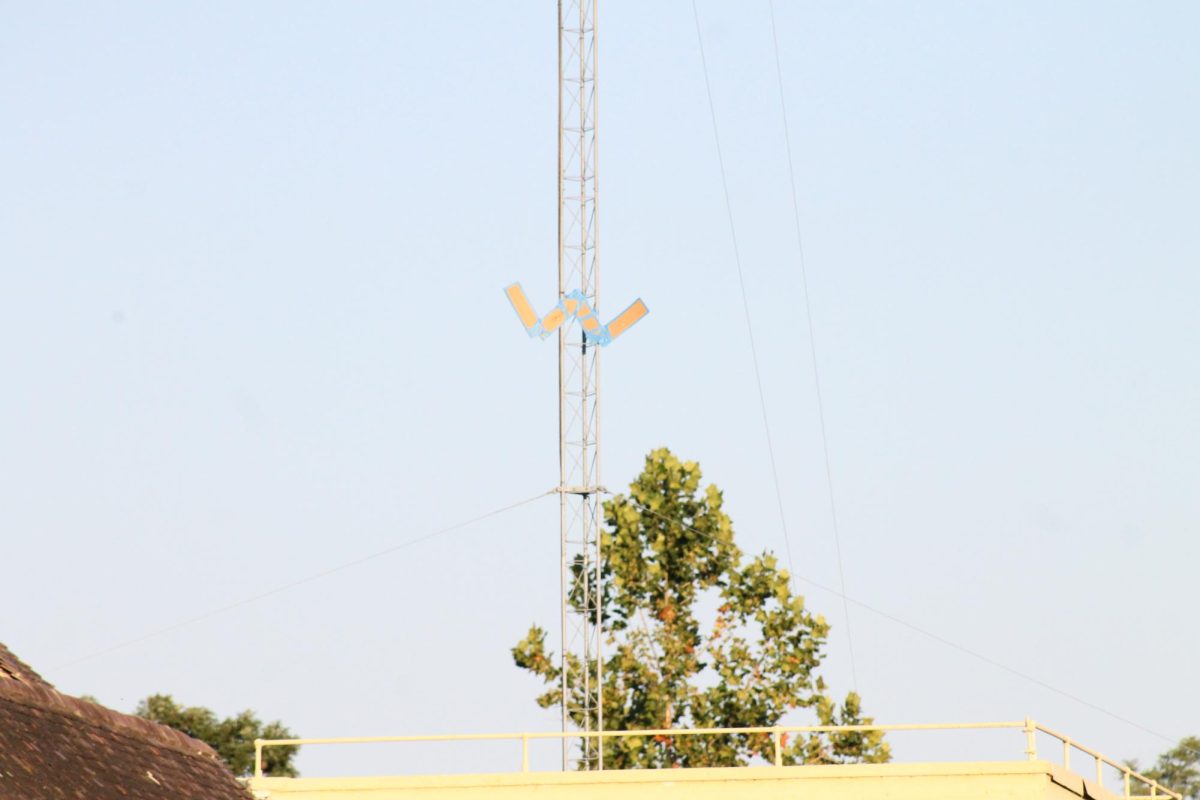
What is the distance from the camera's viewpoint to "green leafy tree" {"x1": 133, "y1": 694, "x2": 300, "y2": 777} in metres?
81.5

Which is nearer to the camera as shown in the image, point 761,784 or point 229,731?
point 761,784

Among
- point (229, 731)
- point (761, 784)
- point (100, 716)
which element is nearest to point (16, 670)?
point (100, 716)

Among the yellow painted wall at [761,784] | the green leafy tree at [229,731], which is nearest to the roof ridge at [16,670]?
the yellow painted wall at [761,784]

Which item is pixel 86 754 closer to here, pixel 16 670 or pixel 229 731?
pixel 16 670

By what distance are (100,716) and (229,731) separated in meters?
60.6

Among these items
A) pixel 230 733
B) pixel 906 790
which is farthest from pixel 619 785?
pixel 230 733

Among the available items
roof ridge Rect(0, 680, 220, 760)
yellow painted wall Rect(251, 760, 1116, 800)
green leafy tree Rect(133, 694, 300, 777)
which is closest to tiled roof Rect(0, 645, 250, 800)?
roof ridge Rect(0, 680, 220, 760)

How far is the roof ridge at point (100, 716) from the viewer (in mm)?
21719

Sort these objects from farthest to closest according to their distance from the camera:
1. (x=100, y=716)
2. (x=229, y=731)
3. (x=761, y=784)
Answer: (x=229, y=731) < (x=761, y=784) < (x=100, y=716)

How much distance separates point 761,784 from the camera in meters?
27.9

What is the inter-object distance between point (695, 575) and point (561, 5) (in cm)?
1391

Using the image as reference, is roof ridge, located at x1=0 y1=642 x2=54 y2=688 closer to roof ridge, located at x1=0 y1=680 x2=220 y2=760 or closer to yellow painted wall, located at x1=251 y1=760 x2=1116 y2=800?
Answer: roof ridge, located at x1=0 y1=680 x2=220 y2=760

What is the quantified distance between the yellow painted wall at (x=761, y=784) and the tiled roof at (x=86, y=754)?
125 inches

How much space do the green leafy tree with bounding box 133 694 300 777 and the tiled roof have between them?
187 ft
